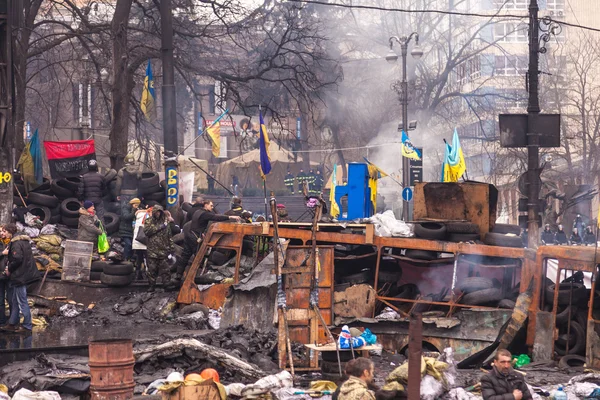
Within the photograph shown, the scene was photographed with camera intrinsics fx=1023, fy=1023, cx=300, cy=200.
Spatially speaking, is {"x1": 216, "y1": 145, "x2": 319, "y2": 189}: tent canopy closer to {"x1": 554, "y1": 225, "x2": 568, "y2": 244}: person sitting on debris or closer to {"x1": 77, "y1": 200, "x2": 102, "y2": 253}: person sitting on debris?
{"x1": 554, "y1": 225, "x2": 568, "y2": 244}: person sitting on debris

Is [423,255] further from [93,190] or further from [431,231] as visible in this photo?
[93,190]

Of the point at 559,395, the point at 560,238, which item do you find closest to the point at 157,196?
the point at 559,395

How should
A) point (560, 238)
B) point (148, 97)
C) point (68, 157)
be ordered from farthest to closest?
point (560, 238)
point (68, 157)
point (148, 97)

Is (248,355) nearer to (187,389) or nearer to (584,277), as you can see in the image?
(187,389)

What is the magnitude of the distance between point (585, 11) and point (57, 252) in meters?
59.1

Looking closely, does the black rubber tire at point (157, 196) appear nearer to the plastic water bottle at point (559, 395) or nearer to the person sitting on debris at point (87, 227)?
the person sitting on debris at point (87, 227)

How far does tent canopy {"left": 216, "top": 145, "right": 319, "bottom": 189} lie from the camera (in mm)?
54188

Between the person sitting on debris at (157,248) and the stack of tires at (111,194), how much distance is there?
5.70 m

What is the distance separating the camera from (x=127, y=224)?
20.6 meters

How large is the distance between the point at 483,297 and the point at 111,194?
12140 mm

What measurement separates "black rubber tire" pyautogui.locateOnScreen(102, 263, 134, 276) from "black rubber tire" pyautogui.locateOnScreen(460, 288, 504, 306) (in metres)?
6.97

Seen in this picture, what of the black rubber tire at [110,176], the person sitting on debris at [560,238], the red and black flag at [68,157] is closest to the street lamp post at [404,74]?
the person sitting on debris at [560,238]

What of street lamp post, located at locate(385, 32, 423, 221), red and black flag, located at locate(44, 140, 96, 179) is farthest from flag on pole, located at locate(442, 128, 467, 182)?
red and black flag, located at locate(44, 140, 96, 179)

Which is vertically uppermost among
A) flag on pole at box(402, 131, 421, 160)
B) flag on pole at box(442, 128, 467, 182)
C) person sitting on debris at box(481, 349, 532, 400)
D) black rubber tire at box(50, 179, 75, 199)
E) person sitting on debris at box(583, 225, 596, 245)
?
flag on pole at box(402, 131, 421, 160)
